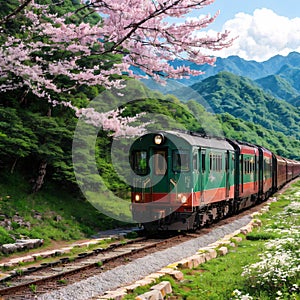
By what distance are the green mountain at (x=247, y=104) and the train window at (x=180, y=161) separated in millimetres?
144679

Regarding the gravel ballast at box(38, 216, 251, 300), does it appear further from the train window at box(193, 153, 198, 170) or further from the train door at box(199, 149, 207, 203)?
the train window at box(193, 153, 198, 170)

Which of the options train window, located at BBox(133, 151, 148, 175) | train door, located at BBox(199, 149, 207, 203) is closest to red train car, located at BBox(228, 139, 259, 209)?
train door, located at BBox(199, 149, 207, 203)

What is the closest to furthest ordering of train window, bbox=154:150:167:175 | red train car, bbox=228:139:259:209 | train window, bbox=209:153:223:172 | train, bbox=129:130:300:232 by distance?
1. train, bbox=129:130:300:232
2. train window, bbox=154:150:167:175
3. train window, bbox=209:153:223:172
4. red train car, bbox=228:139:259:209

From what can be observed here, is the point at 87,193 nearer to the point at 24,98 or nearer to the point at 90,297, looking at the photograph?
the point at 24,98

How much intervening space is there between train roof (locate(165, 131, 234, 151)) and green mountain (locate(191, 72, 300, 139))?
141064mm

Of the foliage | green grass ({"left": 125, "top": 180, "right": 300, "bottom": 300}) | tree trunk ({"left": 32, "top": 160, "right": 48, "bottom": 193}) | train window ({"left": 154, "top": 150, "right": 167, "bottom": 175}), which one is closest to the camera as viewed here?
green grass ({"left": 125, "top": 180, "right": 300, "bottom": 300})

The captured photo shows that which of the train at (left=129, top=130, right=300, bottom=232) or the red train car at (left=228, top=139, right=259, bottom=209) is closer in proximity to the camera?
the train at (left=129, top=130, right=300, bottom=232)

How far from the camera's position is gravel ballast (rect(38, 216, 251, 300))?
8.15 metres

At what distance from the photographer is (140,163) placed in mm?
14844

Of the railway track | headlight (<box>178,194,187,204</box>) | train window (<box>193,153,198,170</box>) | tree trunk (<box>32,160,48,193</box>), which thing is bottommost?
the railway track

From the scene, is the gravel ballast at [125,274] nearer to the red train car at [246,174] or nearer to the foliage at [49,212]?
the foliage at [49,212]

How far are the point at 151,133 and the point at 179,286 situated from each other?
7106 mm

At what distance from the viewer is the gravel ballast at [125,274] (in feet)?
26.7

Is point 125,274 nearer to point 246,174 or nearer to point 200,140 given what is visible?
point 200,140
